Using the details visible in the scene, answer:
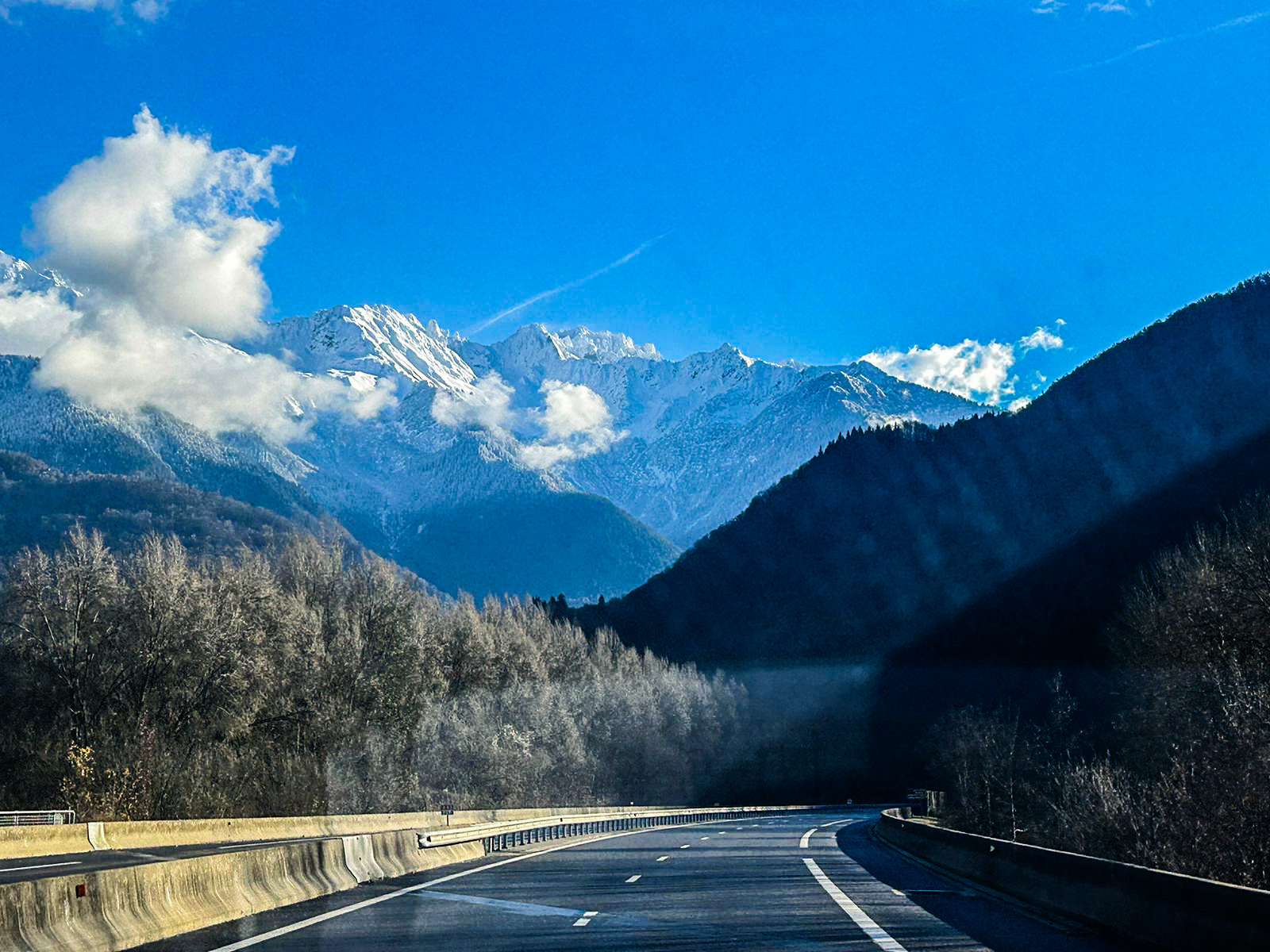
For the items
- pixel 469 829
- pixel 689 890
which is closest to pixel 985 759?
pixel 469 829

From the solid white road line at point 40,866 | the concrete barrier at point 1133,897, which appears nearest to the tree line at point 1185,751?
the concrete barrier at point 1133,897

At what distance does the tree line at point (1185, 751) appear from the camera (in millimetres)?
22844

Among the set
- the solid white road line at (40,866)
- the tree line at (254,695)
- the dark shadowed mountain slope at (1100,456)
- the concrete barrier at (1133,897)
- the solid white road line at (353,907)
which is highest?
the dark shadowed mountain slope at (1100,456)

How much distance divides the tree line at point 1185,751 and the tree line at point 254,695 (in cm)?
3256

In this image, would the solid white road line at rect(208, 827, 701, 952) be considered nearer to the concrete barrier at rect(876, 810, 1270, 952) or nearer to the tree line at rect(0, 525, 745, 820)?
the concrete barrier at rect(876, 810, 1270, 952)

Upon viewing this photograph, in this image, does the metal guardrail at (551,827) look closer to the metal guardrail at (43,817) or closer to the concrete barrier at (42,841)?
the concrete barrier at (42,841)

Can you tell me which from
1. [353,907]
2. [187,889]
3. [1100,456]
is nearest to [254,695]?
[353,907]

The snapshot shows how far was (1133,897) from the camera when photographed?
13.5 meters

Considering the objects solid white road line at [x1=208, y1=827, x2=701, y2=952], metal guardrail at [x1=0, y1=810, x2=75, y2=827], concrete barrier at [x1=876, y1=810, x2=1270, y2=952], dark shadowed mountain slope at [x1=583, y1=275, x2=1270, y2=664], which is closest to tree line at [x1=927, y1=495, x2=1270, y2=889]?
concrete barrier at [x1=876, y1=810, x2=1270, y2=952]

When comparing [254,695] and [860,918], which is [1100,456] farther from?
[860,918]

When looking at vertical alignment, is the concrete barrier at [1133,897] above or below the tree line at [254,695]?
below

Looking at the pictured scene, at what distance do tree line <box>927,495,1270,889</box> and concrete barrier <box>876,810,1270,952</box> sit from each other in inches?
149

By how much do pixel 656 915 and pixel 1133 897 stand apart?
5.63 meters

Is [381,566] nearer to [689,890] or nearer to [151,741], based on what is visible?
[151,741]
